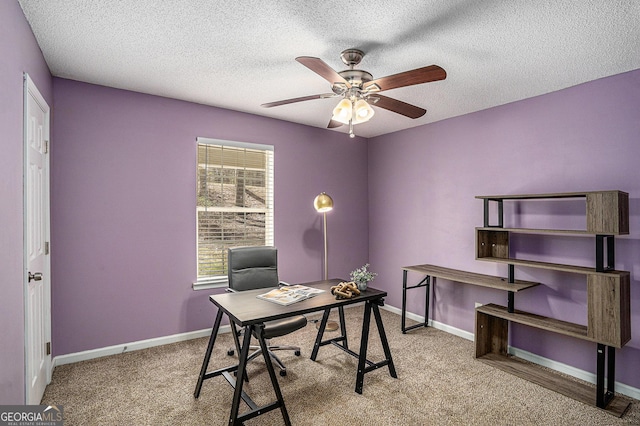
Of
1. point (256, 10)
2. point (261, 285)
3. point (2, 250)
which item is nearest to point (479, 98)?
point (256, 10)

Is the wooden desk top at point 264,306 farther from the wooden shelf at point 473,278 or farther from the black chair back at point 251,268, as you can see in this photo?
the wooden shelf at point 473,278

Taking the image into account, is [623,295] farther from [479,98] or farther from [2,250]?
[2,250]

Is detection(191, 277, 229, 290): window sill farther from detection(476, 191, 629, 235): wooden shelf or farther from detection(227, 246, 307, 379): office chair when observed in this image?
detection(476, 191, 629, 235): wooden shelf

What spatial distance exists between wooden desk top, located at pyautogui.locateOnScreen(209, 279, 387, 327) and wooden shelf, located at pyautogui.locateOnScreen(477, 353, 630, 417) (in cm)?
142

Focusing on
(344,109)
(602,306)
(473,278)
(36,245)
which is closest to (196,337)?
(36,245)

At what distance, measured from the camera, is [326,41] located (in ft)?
7.35

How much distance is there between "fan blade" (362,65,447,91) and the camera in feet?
6.07

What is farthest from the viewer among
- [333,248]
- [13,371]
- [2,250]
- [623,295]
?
[333,248]

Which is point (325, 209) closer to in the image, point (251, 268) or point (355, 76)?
point (251, 268)

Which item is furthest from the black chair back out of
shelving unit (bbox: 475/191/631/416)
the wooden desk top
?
shelving unit (bbox: 475/191/631/416)

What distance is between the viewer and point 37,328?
2.41 m

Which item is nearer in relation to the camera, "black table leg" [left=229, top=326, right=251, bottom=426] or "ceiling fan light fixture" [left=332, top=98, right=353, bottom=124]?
"black table leg" [left=229, top=326, right=251, bottom=426]

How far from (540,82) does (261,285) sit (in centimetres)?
313

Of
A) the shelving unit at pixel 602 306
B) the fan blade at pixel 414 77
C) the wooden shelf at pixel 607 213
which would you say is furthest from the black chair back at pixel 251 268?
the wooden shelf at pixel 607 213
